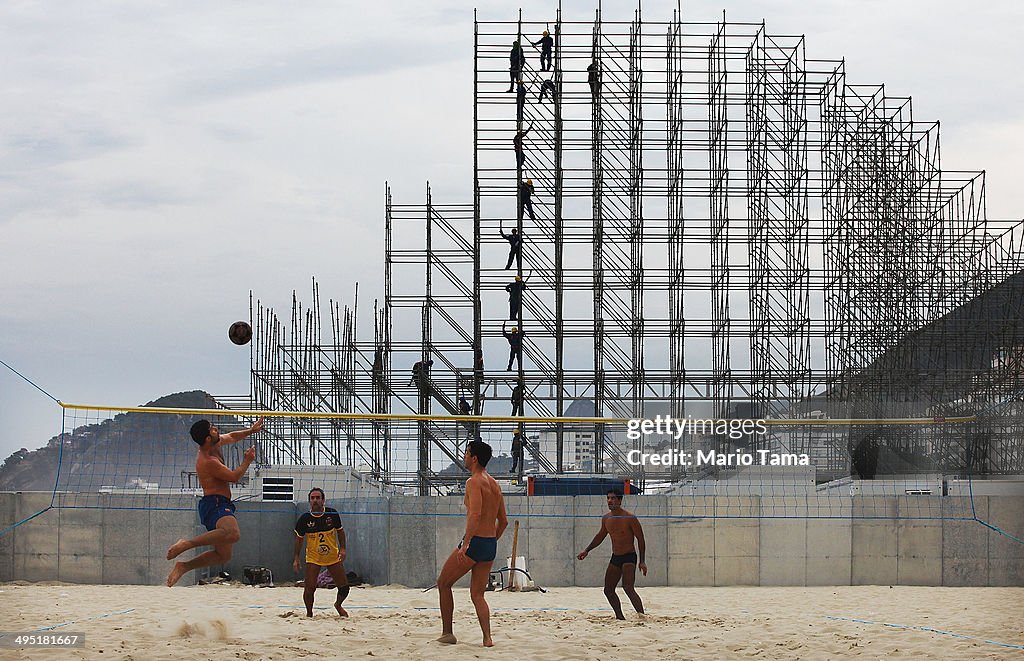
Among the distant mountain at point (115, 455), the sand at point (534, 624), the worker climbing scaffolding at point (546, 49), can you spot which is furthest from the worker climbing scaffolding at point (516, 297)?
the sand at point (534, 624)

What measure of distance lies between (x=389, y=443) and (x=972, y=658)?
20.6m

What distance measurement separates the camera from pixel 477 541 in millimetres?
11961

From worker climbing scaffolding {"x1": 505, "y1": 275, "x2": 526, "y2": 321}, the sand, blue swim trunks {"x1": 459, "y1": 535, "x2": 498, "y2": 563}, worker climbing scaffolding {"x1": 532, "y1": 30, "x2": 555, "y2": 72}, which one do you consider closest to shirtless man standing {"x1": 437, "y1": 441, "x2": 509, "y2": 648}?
blue swim trunks {"x1": 459, "y1": 535, "x2": 498, "y2": 563}

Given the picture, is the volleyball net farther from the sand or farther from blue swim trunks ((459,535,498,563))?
blue swim trunks ((459,535,498,563))

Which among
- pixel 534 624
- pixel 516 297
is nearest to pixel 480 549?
pixel 534 624

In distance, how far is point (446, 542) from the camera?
2003cm

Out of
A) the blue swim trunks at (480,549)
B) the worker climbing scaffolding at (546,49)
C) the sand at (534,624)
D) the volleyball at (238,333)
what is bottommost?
the sand at (534,624)

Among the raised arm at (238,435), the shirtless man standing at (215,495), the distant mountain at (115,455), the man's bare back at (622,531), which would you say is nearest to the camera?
the raised arm at (238,435)

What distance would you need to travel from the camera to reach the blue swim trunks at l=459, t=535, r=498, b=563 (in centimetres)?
1191

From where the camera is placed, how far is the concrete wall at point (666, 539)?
66.0 feet

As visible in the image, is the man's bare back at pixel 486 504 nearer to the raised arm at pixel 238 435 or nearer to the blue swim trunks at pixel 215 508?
the raised arm at pixel 238 435

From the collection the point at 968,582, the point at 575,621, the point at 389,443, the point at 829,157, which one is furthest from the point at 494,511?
the point at 829,157

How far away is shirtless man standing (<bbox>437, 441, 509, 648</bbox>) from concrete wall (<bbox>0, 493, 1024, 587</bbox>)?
308 inches

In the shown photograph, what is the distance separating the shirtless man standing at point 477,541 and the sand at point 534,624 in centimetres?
36
